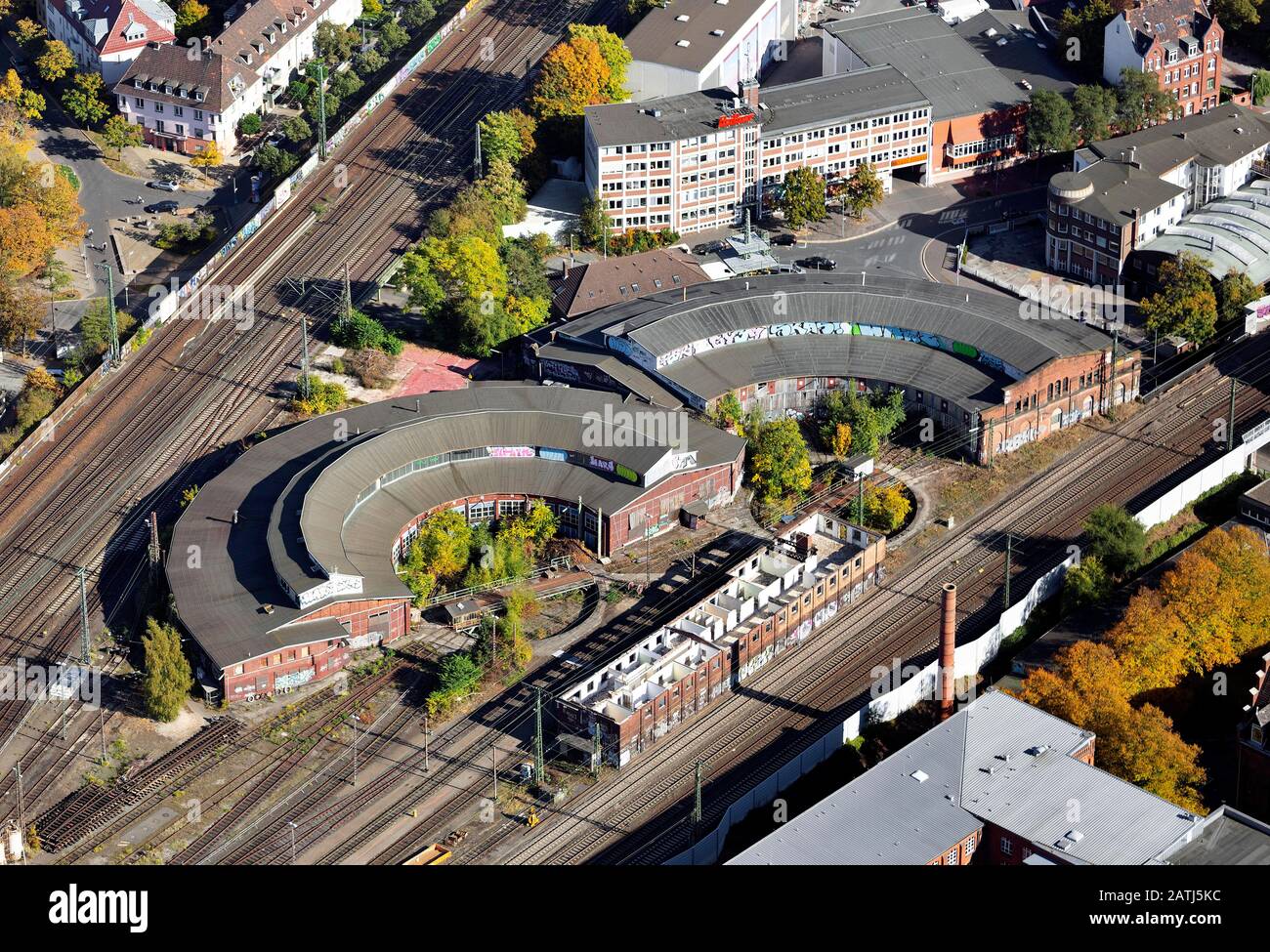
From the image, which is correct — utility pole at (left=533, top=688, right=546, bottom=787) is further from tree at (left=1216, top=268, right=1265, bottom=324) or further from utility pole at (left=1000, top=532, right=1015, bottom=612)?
tree at (left=1216, top=268, right=1265, bottom=324)

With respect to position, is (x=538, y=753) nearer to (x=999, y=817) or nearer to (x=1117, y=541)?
(x=999, y=817)

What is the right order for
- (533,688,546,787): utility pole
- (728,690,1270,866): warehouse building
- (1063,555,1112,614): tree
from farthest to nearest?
1. (1063,555,1112,614): tree
2. (533,688,546,787): utility pole
3. (728,690,1270,866): warehouse building

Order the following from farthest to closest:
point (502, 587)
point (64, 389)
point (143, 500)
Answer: point (64, 389) → point (143, 500) → point (502, 587)

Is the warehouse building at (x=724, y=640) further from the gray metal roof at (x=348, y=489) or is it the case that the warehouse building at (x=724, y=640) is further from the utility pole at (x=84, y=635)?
the utility pole at (x=84, y=635)

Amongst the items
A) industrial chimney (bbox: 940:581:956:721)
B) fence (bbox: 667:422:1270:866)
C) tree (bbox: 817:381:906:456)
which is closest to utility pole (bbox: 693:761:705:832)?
fence (bbox: 667:422:1270:866)

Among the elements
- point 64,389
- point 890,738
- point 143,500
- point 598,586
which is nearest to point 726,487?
point 598,586

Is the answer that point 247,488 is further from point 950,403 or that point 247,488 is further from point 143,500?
point 950,403
